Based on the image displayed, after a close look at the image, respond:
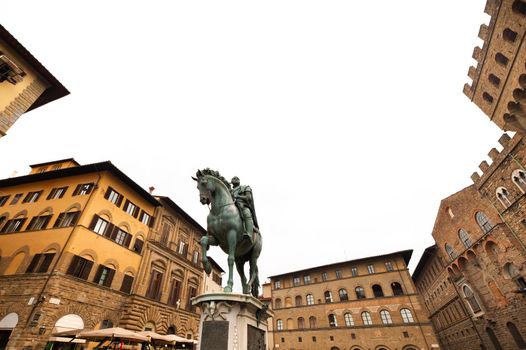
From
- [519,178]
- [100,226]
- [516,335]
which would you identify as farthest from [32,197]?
[516,335]

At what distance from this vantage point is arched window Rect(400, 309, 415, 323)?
2830 centimetres

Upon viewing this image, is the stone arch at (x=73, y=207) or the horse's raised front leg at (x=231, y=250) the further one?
the stone arch at (x=73, y=207)

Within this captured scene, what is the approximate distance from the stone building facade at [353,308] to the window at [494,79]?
2113 centimetres

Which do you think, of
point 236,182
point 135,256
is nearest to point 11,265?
point 135,256

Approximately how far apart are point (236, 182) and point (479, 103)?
2461cm

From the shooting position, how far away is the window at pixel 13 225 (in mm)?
16875

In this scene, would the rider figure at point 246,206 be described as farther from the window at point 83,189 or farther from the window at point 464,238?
the window at point 464,238

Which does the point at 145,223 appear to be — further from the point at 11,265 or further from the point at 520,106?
the point at 520,106

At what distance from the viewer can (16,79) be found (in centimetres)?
1145

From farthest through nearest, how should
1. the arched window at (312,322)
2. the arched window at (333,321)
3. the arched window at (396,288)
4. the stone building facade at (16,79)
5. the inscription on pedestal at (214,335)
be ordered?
1. the arched window at (312,322)
2. the arched window at (333,321)
3. the arched window at (396,288)
4. the stone building facade at (16,79)
5. the inscription on pedestal at (214,335)

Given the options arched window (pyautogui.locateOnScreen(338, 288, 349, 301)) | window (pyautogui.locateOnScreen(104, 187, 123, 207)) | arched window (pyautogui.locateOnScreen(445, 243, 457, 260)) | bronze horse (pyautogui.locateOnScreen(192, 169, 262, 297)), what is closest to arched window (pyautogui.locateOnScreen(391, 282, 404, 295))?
arched window (pyautogui.locateOnScreen(338, 288, 349, 301))

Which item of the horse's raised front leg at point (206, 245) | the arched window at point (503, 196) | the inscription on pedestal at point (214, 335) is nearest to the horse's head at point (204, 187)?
the horse's raised front leg at point (206, 245)

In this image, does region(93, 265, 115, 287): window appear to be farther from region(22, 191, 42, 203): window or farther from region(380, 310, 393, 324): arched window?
region(380, 310, 393, 324): arched window

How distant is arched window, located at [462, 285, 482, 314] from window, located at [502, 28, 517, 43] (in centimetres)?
2139
